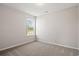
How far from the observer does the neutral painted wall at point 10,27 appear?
102 inches

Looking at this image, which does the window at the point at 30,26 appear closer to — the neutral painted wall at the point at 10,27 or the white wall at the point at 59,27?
the white wall at the point at 59,27

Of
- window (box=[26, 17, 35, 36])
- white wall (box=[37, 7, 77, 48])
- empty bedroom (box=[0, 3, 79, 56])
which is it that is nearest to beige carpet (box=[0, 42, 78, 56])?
empty bedroom (box=[0, 3, 79, 56])

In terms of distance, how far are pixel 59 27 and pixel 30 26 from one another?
3.61ft

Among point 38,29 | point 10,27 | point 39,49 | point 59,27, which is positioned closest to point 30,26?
point 38,29

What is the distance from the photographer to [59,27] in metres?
2.79

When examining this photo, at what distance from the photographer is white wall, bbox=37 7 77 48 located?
2457 millimetres

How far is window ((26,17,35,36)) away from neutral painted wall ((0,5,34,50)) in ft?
0.92

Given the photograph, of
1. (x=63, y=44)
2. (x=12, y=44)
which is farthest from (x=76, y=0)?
(x=12, y=44)

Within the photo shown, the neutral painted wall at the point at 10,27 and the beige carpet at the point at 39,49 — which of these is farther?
the neutral painted wall at the point at 10,27

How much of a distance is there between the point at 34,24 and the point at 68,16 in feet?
4.38

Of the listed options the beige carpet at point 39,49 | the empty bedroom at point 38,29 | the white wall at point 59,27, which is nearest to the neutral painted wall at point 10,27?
the empty bedroom at point 38,29

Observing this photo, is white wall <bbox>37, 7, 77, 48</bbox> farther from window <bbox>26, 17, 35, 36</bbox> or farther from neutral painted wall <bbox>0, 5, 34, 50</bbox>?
neutral painted wall <bbox>0, 5, 34, 50</bbox>

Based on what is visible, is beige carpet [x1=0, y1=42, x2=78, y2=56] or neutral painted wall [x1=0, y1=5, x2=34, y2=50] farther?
neutral painted wall [x1=0, y1=5, x2=34, y2=50]

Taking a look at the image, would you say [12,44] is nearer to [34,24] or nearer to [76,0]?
[34,24]
